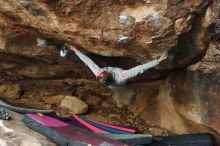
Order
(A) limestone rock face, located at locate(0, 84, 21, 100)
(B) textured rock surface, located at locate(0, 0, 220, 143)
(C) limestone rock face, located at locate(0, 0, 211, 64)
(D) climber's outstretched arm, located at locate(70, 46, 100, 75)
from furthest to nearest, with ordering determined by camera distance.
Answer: (A) limestone rock face, located at locate(0, 84, 21, 100), (D) climber's outstretched arm, located at locate(70, 46, 100, 75), (B) textured rock surface, located at locate(0, 0, 220, 143), (C) limestone rock face, located at locate(0, 0, 211, 64)

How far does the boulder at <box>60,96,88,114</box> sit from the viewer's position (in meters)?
7.23

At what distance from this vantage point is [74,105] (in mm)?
7324

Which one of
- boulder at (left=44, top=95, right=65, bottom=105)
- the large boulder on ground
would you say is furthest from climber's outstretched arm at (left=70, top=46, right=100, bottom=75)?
boulder at (left=44, top=95, right=65, bottom=105)

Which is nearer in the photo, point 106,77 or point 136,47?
point 136,47

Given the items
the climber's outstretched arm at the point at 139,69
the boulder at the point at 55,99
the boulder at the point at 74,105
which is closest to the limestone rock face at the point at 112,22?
the climber's outstretched arm at the point at 139,69

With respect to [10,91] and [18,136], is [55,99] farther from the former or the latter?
[18,136]

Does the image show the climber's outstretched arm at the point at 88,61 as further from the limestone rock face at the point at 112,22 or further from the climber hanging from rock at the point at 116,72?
the limestone rock face at the point at 112,22

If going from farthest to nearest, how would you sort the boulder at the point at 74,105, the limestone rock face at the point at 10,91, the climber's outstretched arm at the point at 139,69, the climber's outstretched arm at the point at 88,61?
1. the limestone rock face at the point at 10,91
2. the boulder at the point at 74,105
3. the climber's outstretched arm at the point at 88,61
4. the climber's outstretched arm at the point at 139,69

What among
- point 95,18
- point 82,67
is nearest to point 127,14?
point 95,18

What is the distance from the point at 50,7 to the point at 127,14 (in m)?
1.00

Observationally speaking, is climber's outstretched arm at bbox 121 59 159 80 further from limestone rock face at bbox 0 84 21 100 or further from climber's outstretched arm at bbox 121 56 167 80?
limestone rock face at bbox 0 84 21 100

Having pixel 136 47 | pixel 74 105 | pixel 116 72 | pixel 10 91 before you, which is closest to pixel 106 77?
pixel 116 72

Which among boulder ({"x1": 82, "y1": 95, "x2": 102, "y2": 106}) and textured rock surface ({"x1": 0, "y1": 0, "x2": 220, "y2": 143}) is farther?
boulder ({"x1": 82, "y1": 95, "x2": 102, "y2": 106})

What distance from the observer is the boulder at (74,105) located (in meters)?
7.23
